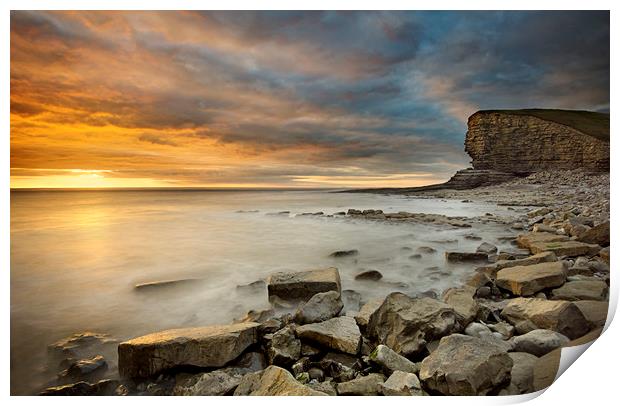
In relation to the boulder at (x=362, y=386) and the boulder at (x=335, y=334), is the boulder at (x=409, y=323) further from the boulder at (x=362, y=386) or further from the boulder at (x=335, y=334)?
the boulder at (x=362, y=386)

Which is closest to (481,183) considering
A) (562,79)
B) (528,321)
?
(562,79)

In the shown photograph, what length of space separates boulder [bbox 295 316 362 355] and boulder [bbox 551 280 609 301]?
143 cm

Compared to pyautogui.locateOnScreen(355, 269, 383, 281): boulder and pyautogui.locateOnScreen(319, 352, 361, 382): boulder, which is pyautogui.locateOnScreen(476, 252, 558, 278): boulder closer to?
pyautogui.locateOnScreen(355, 269, 383, 281): boulder

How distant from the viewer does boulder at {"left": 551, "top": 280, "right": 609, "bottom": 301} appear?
2.04m

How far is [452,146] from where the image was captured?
366cm

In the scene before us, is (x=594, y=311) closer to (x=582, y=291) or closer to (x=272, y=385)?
(x=582, y=291)

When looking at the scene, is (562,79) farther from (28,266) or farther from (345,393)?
(28,266)

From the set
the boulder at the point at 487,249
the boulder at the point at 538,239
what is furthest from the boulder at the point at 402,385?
the boulder at the point at 538,239

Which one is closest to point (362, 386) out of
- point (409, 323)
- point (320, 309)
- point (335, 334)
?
point (335, 334)

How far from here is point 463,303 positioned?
79.2 inches

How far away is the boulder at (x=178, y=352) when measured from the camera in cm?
163

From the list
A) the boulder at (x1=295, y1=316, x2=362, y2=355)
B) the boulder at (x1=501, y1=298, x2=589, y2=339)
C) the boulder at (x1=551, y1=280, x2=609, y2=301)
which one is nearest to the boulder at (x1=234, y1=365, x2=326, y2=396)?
the boulder at (x1=295, y1=316, x2=362, y2=355)

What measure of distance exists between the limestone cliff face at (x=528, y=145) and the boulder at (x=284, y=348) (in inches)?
104

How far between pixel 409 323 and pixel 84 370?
1758 mm
